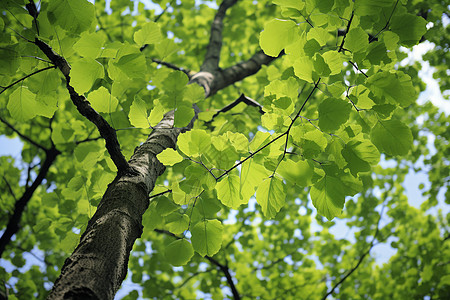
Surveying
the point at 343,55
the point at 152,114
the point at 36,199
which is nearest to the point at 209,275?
the point at 36,199

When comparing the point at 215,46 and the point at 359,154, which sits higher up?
the point at 215,46

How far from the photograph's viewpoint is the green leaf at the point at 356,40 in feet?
3.00

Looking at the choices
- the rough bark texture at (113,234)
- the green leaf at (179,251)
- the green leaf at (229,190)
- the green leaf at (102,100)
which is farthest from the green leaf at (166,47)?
the green leaf at (179,251)

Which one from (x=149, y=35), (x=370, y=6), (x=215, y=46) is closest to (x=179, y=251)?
(x=149, y=35)

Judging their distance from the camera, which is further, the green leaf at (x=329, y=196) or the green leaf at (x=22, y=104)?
the green leaf at (x=22, y=104)

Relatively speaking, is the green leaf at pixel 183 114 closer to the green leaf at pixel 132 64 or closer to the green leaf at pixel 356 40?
the green leaf at pixel 132 64

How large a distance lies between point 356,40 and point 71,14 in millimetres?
992

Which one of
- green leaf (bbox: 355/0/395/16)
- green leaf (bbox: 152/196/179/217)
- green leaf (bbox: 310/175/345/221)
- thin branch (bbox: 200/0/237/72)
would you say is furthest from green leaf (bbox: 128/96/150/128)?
thin branch (bbox: 200/0/237/72)

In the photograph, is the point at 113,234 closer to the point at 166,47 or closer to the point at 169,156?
the point at 169,156

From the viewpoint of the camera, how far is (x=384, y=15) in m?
0.96

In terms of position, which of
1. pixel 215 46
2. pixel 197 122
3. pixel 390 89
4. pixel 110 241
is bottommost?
pixel 110 241

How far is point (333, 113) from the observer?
923mm

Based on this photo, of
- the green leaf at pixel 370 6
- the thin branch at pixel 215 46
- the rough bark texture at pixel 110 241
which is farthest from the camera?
the thin branch at pixel 215 46

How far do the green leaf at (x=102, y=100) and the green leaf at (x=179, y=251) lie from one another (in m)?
0.68
